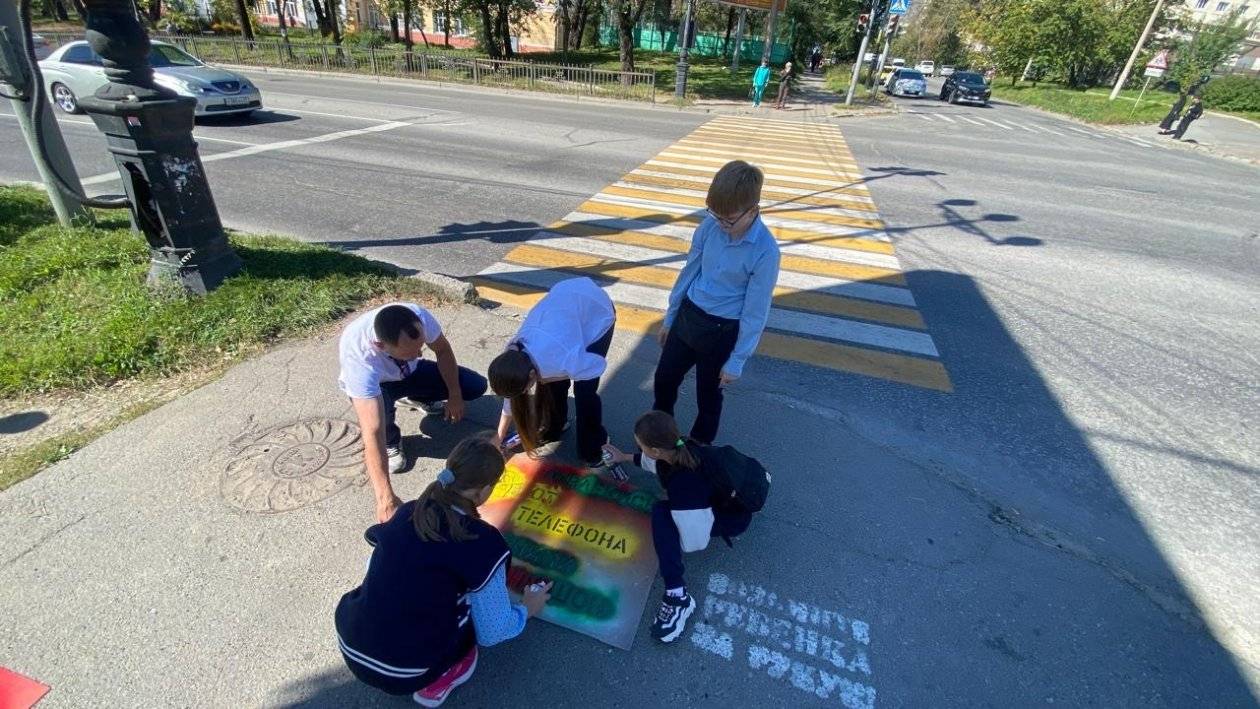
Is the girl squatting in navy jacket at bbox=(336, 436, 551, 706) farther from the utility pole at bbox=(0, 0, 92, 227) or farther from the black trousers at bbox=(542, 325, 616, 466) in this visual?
the utility pole at bbox=(0, 0, 92, 227)

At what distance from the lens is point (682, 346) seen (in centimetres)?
323

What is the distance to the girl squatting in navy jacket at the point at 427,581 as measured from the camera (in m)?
1.81

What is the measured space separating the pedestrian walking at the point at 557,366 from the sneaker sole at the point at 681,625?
1.12 metres

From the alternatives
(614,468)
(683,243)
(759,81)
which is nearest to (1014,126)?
(759,81)

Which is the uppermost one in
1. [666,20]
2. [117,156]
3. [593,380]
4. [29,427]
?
[666,20]

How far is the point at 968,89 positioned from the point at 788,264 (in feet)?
99.5

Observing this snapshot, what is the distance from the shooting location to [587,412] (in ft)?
10.5

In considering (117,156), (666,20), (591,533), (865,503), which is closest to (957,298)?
(865,503)

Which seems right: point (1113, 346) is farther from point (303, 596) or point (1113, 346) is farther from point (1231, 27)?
point (1231, 27)

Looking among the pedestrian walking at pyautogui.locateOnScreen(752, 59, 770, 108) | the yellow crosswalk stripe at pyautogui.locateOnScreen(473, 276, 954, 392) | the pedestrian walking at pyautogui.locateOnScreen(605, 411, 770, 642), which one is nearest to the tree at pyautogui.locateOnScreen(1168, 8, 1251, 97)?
the pedestrian walking at pyautogui.locateOnScreen(752, 59, 770, 108)

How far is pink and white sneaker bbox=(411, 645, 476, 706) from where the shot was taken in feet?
6.73

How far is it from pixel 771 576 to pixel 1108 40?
2146 inches

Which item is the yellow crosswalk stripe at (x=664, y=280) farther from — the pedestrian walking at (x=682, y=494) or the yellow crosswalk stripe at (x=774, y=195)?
the yellow crosswalk stripe at (x=774, y=195)

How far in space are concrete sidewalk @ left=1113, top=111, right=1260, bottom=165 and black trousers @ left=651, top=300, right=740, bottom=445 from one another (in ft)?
74.7
